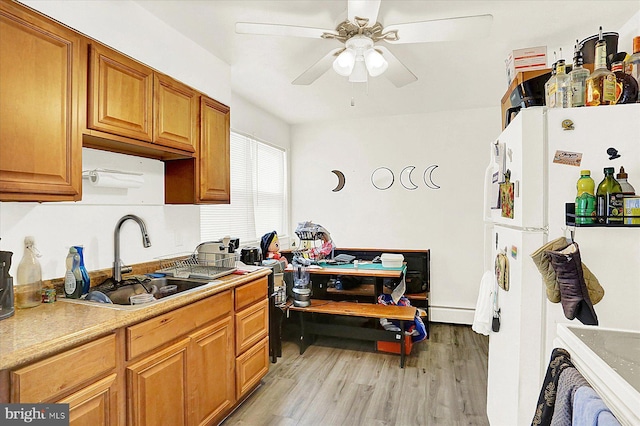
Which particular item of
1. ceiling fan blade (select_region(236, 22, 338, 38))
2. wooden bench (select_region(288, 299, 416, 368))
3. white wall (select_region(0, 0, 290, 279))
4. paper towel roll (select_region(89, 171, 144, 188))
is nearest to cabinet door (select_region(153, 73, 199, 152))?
white wall (select_region(0, 0, 290, 279))

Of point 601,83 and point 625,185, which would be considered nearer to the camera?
point 625,185

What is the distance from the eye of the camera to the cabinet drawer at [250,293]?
7.70 feet

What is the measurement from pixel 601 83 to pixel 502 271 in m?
0.88

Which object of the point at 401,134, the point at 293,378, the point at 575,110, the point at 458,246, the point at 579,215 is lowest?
the point at 293,378

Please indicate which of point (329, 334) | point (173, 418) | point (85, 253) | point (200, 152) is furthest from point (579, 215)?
point (329, 334)

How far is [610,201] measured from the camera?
123 cm

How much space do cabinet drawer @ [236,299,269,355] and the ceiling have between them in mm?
1948

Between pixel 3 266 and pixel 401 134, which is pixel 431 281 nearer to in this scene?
pixel 401 134

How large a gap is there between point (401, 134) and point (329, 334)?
264 centimetres

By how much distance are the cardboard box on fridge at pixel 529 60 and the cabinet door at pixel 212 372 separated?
7.48ft

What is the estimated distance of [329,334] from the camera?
11.3 feet

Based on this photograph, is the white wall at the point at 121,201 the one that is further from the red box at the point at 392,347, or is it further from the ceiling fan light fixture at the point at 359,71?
the red box at the point at 392,347

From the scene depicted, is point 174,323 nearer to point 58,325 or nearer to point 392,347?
point 58,325

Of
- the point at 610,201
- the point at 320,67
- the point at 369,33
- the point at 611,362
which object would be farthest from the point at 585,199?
the point at 320,67
